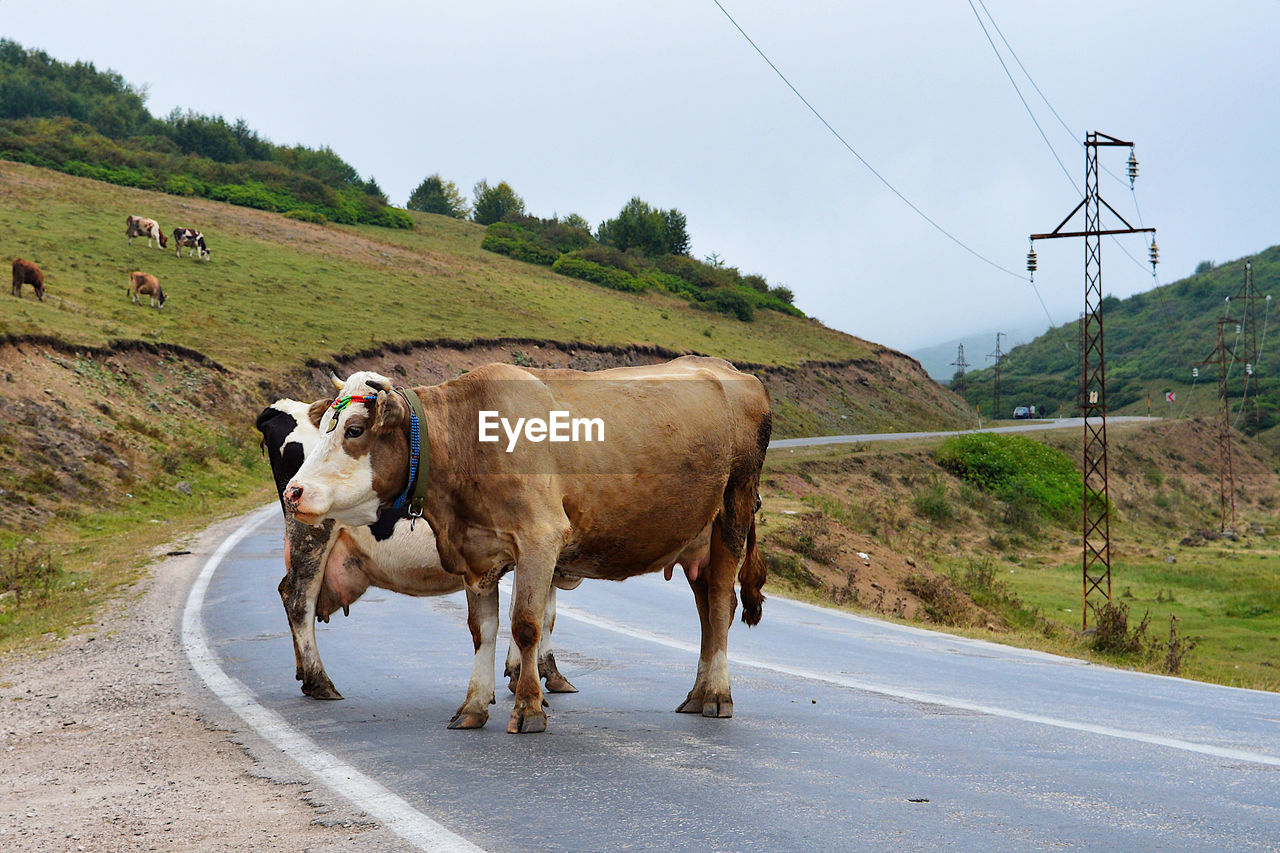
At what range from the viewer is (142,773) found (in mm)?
5391

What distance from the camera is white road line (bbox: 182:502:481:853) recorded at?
4199 millimetres

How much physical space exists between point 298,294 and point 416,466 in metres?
51.3

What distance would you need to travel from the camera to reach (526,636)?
215 inches

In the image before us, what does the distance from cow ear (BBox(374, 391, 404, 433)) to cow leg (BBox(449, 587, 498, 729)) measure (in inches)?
41.9

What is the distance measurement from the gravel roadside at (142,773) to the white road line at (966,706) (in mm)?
4297

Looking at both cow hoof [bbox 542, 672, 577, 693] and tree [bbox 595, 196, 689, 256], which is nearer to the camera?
cow hoof [bbox 542, 672, 577, 693]

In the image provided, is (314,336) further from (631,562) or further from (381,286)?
(631,562)

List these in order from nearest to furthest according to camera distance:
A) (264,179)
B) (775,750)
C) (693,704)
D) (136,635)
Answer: (775,750)
(693,704)
(136,635)
(264,179)

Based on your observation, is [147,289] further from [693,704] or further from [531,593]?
[531,593]

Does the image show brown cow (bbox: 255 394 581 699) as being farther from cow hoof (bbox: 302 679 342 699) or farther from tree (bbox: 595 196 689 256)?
tree (bbox: 595 196 689 256)

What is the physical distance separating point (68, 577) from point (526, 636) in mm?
13152

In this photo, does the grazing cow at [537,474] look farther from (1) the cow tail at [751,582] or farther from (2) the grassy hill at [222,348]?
(2) the grassy hill at [222,348]

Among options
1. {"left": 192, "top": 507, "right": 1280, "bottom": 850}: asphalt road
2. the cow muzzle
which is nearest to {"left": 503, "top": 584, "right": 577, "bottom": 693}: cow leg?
{"left": 192, "top": 507, "right": 1280, "bottom": 850}: asphalt road

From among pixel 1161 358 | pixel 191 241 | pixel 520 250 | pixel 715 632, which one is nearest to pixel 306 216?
pixel 520 250
